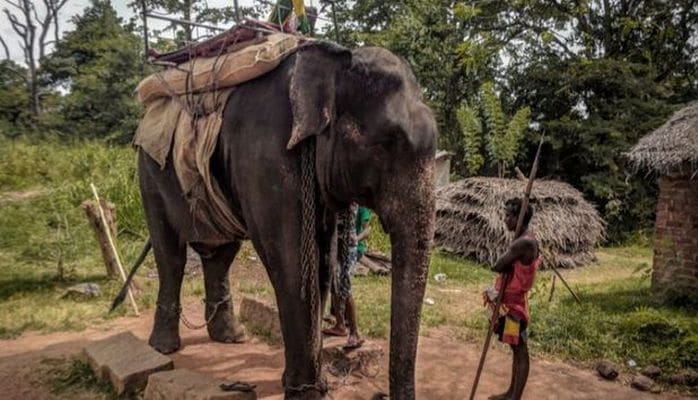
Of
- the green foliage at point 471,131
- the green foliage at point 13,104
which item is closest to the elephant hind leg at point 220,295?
the green foliage at point 471,131

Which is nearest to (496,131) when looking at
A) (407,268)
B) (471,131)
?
(471,131)

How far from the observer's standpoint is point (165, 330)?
189 inches

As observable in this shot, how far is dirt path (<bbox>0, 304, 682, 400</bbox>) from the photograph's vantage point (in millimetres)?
4309

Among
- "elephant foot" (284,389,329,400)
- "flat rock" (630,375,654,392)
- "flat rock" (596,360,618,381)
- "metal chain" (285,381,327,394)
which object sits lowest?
"flat rock" (630,375,654,392)

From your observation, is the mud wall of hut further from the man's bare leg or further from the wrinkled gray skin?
the wrinkled gray skin

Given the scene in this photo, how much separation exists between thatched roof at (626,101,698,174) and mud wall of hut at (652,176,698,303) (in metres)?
0.37

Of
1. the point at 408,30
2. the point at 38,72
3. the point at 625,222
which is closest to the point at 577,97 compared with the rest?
the point at 625,222

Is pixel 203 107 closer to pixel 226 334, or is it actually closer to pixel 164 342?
pixel 164 342

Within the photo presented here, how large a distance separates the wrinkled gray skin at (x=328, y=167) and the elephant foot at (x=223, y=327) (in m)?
1.76

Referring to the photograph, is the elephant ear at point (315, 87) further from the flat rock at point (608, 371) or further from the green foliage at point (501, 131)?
the green foliage at point (501, 131)

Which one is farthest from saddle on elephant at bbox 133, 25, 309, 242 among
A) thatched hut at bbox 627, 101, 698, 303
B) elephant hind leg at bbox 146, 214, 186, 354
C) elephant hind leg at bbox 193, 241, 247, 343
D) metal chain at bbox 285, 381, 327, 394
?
thatched hut at bbox 627, 101, 698, 303

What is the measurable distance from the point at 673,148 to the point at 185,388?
7641mm

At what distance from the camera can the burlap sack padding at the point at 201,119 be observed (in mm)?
3514

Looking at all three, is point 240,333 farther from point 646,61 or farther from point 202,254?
point 646,61
